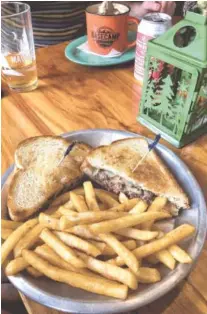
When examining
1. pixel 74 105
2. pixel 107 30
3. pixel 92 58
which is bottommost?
pixel 74 105

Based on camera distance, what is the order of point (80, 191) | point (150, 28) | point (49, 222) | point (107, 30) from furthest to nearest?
point (107, 30)
point (150, 28)
point (80, 191)
point (49, 222)

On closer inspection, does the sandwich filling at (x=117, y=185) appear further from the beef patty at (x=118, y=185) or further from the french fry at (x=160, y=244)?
the french fry at (x=160, y=244)

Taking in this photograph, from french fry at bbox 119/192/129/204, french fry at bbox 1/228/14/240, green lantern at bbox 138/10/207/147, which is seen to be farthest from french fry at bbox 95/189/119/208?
green lantern at bbox 138/10/207/147

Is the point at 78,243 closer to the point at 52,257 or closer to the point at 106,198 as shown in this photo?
the point at 52,257

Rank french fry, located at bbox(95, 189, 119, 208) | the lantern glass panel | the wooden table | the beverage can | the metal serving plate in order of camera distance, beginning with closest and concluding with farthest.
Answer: the metal serving plate < french fry, located at bbox(95, 189, 119, 208) < the lantern glass panel < the wooden table < the beverage can

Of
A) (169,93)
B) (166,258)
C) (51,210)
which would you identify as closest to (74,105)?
(169,93)

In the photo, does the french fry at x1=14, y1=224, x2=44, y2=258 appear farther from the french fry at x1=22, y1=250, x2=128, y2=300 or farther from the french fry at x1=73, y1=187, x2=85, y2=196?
the french fry at x1=73, y1=187, x2=85, y2=196

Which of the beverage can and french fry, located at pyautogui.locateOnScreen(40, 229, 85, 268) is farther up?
the beverage can

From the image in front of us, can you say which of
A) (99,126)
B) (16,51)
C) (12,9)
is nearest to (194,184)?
(99,126)
